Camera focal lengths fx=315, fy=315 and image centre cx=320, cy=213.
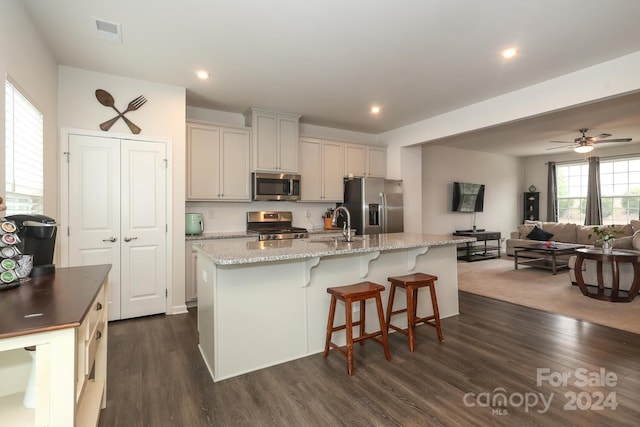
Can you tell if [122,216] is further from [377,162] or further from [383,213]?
[377,162]

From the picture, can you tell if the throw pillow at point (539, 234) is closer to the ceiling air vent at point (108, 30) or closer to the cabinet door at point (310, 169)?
the cabinet door at point (310, 169)

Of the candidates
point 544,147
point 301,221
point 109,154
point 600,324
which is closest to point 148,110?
point 109,154

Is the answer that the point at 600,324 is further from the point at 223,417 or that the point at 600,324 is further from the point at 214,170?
the point at 214,170

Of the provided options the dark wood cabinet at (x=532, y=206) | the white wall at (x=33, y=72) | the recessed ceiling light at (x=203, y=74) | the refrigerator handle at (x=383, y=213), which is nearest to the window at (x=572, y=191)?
the dark wood cabinet at (x=532, y=206)

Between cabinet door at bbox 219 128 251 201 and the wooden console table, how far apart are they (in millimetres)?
4717

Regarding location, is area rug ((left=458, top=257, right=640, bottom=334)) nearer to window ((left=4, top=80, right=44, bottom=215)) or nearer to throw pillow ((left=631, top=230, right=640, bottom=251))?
throw pillow ((left=631, top=230, right=640, bottom=251))

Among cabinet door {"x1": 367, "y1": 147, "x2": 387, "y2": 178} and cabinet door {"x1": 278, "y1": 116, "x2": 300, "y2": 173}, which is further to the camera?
cabinet door {"x1": 367, "y1": 147, "x2": 387, "y2": 178}

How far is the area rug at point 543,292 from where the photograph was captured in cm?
344

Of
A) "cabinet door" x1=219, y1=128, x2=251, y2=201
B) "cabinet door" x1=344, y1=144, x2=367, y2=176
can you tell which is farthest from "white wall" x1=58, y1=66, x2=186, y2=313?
"cabinet door" x1=344, y1=144, x2=367, y2=176

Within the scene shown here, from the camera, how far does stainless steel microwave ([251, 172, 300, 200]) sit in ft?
14.7

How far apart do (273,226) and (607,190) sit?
26.3ft

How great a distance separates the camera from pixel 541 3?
7.31 ft

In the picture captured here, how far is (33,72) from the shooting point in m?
2.51

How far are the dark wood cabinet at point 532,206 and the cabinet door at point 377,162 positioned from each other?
5.57m
